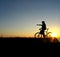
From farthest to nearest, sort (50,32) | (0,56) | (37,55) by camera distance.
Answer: (50,32) → (37,55) → (0,56)

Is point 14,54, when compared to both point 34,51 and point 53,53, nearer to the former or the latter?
point 34,51

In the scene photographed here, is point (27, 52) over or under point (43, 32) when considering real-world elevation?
under

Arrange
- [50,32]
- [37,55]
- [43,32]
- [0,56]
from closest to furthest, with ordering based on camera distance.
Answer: [0,56]
[37,55]
[43,32]
[50,32]

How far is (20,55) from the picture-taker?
14992 mm

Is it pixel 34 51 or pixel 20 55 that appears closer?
pixel 20 55

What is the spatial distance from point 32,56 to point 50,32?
16.8 metres

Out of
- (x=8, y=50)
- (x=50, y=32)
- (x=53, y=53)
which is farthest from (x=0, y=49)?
(x=50, y=32)

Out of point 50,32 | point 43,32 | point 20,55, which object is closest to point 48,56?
point 20,55

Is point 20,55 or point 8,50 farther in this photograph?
Result: point 8,50

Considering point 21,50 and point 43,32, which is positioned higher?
point 43,32

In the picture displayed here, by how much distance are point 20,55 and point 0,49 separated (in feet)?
6.85

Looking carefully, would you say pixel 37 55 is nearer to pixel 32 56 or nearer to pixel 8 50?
pixel 32 56

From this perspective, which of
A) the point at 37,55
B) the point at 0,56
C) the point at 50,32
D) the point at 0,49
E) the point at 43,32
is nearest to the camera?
the point at 0,56

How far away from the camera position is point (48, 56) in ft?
49.5
